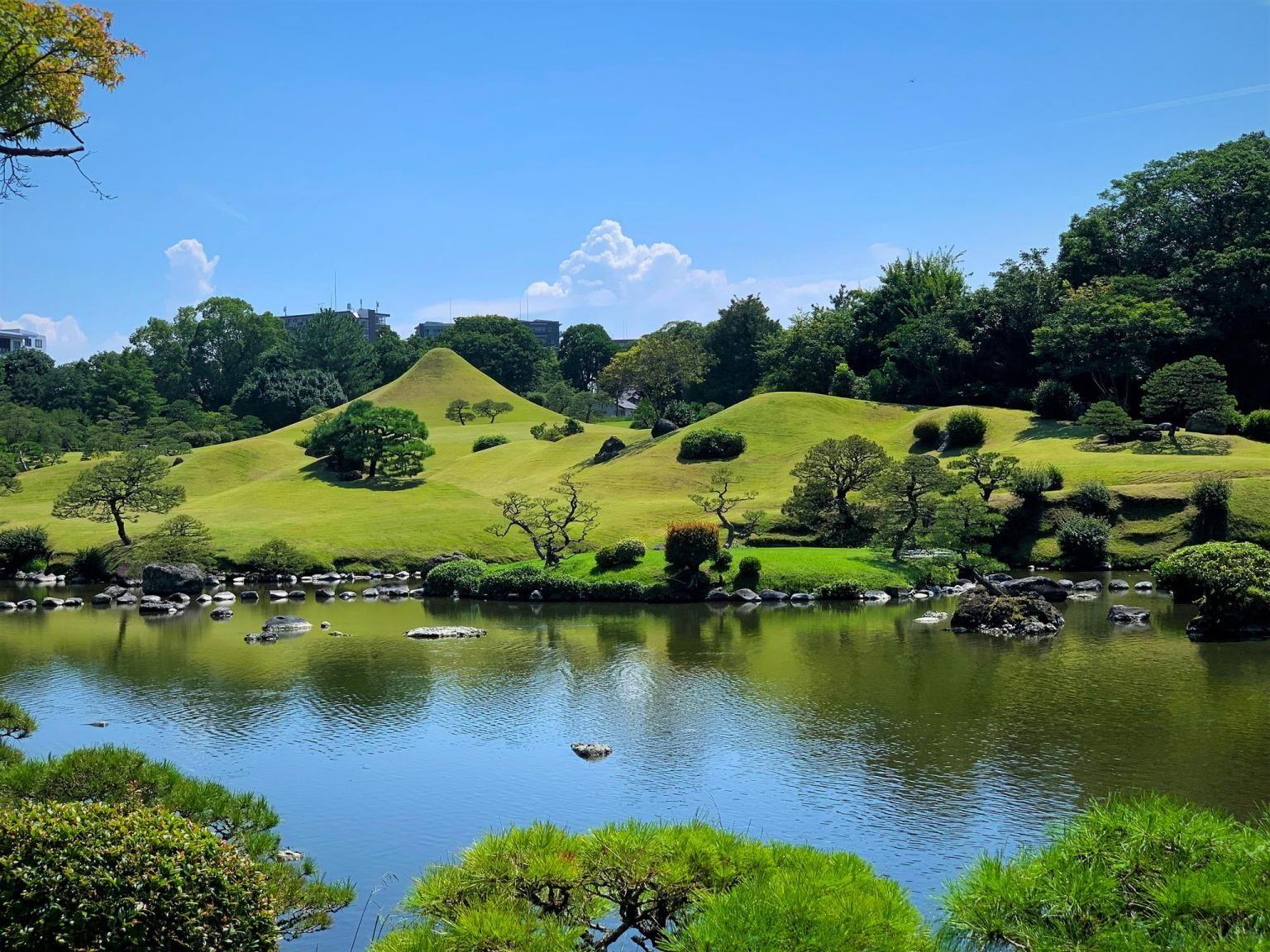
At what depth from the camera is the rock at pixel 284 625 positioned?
35531mm

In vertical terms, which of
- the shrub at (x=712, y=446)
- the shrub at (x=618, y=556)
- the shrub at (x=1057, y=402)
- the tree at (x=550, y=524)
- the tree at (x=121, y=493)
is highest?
the shrub at (x=1057, y=402)

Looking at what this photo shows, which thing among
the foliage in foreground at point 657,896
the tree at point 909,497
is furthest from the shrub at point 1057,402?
the foliage in foreground at point 657,896

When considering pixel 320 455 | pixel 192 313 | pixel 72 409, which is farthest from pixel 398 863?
→ pixel 192 313

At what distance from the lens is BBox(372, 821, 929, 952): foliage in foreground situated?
7531mm

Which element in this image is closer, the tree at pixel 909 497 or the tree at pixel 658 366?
the tree at pixel 909 497

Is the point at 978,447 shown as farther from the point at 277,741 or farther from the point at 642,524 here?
the point at 277,741

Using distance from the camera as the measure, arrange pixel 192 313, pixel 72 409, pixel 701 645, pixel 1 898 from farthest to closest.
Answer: pixel 192 313 < pixel 72 409 < pixel 701 645 < pixel 1 898

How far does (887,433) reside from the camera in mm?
70750

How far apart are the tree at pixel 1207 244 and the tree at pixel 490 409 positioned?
61.2 m

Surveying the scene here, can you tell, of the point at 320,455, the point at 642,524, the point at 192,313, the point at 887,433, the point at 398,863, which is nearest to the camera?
the point at 398,863

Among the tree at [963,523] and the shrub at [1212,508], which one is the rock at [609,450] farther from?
the shrub at [1212,508]

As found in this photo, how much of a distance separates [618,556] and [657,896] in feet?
113

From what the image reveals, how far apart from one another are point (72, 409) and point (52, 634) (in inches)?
3070

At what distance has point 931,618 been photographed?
117 ft
